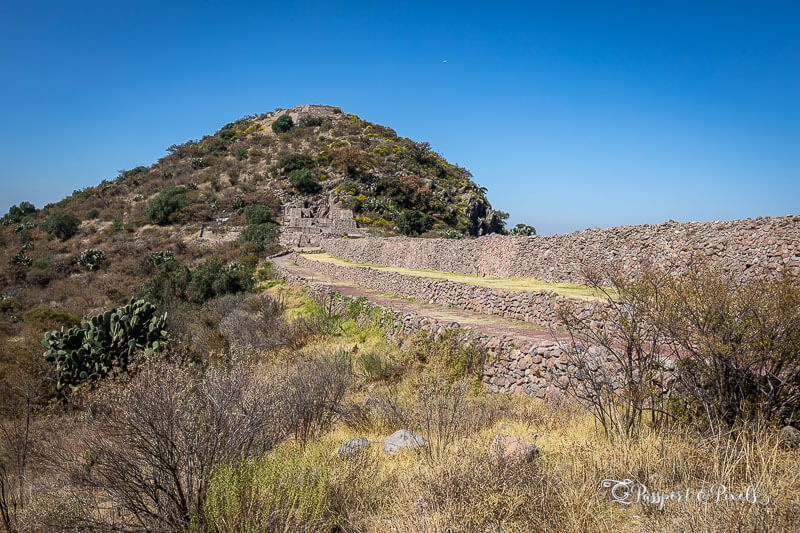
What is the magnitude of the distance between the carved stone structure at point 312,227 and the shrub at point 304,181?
6258mm

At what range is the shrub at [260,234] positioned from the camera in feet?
117

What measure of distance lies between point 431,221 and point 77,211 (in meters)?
42.6

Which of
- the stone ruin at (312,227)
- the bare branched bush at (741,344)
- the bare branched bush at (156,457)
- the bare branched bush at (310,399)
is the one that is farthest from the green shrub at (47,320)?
the stone ruin at (312,227)

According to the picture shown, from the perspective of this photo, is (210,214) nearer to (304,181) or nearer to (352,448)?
(304,181)

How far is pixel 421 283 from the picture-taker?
14.5 m

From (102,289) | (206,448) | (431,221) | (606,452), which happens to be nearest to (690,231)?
(606,452)

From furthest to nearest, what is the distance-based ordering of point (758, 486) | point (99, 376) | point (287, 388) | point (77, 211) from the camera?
point (77, 211), point (99, 376), point (287, 388), point (758, 486)

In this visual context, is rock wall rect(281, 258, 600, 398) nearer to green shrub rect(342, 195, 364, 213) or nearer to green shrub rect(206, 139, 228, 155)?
green shrub rect(342, 195, 364, 213)

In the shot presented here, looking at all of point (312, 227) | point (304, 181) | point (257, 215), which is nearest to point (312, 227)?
point (312, 227)

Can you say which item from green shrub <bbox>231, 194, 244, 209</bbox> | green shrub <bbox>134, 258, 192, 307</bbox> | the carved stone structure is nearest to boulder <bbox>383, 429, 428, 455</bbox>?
green shrub <bbox>134, 258, 192, 307</bbox>

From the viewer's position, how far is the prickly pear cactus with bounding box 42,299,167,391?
9.80m

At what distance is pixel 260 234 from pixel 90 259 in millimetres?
12329

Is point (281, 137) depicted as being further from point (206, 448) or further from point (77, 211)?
point (206, 448)

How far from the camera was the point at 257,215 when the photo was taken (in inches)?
1620
